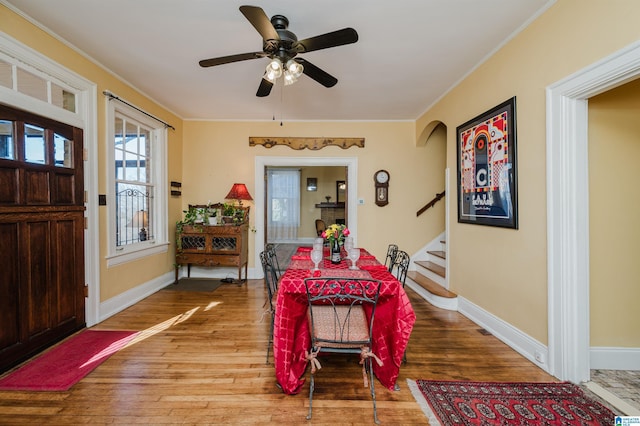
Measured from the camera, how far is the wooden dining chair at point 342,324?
1.68 m

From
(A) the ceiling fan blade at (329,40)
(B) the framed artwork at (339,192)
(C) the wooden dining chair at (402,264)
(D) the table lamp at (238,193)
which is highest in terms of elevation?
(A) the ceiling fan blade at (329,40)

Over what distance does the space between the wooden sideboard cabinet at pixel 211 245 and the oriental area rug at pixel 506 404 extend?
3.14 m

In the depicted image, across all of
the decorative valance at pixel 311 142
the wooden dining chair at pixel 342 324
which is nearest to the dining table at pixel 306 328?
the wooden dining chair at pixel 342 324

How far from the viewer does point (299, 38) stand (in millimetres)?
2490

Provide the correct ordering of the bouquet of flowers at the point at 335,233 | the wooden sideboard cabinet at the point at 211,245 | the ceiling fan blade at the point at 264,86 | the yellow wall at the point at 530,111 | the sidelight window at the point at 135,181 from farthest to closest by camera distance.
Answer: the wooden sideboard cabinet at the point at 211,245
the sidelight window at the point at 135,181
the bouquet of flowers at the point at 335,233
the ceiling fan blade at the point at 264,86
the yellow wall at the point at 530,111

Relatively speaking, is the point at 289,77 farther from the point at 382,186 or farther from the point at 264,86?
the point at 382,186

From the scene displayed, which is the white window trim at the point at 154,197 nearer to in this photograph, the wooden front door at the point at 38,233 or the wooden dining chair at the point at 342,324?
the wooden front door at the point at 38,233

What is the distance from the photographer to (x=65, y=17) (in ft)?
7.39

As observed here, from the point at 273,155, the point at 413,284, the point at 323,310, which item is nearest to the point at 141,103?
the point at 273,155

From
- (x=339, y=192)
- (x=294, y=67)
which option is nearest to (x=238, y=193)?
(x=294, y=67)

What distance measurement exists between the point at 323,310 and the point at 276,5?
2313mm

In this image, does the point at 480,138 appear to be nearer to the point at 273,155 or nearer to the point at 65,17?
the point at 273,155

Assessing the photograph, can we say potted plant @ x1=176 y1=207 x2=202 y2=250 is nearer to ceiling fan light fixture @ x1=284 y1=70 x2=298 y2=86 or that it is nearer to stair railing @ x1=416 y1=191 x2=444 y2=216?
ceiling fan light fixture @ x1=284 y1=70 x2=298 y2=86

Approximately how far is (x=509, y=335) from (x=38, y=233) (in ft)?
14.0
